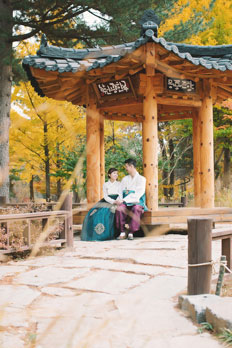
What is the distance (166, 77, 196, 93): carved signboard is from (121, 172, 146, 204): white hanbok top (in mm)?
1955

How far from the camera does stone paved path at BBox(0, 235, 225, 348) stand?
2070mm

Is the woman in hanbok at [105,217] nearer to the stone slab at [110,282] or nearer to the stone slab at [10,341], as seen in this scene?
the stone slab at [110,282]

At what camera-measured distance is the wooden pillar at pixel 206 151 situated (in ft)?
25.6

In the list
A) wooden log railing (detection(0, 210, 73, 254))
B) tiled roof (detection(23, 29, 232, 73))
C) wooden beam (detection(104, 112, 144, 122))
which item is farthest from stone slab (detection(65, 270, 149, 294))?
wooden beam (detection(104, 112, 144, 122))

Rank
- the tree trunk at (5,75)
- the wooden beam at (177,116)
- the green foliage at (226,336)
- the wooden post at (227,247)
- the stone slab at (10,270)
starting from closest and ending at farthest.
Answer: the green foliage at (226,336)
the wooden post at (227,247)
the stone slab at (10,270)
the wooden beam at (177,116)
the tree trunk at (5,75)

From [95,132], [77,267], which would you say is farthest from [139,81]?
[77,267]

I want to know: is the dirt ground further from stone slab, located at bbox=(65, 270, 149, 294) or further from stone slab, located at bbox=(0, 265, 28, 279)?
stone slab, located at bbox=(0, 265, 28, 279)

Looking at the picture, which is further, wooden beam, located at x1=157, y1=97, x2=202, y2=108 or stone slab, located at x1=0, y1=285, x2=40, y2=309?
wooden beam, located at x1=157, y1=97, x2=202, y2=108

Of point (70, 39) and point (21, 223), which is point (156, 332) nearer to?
point (21, 223)

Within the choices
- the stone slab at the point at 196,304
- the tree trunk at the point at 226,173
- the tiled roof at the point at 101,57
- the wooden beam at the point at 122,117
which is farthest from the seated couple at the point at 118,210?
the tree trunk at the point at 226,173

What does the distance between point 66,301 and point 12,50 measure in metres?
8.98

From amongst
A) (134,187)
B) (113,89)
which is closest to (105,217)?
(134,187)

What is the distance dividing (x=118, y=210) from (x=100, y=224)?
443 mm

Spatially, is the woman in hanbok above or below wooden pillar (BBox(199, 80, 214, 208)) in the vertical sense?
below
